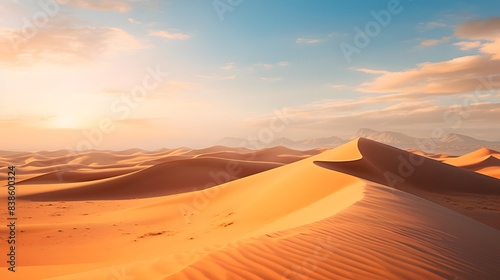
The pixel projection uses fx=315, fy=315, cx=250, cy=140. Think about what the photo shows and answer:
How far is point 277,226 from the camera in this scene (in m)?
6.52

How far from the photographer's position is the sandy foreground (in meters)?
3.99

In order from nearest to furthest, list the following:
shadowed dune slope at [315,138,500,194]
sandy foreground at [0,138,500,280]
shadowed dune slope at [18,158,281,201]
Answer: sandy foreground at [0,138,500,280], shadowed dune slope at [315,138,500,194], shadowed dune slope at [18,158,281,201]

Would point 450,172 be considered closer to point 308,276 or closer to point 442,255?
point 442,255

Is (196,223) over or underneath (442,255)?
underneath

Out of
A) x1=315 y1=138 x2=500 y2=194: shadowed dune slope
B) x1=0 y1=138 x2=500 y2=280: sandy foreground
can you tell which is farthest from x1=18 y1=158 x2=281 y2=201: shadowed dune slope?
x1=315 y1=138 x2=500 y2=194: shadowed dune slope

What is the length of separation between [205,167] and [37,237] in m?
16.2

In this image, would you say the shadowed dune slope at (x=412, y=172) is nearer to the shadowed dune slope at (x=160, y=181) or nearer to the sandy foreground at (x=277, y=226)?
the sandy foreground at (x=277, y=226)

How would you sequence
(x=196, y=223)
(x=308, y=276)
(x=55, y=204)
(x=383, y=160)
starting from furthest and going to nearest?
(x=383, y=160) < (x=55, y=204) < (x=196, y=223) < (x=308, y=276)

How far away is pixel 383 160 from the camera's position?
19094 millimetres

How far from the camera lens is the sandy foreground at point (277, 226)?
3988 millimetres

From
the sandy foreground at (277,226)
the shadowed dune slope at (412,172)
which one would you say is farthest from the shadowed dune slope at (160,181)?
the shadowed dune slope at (412,172)

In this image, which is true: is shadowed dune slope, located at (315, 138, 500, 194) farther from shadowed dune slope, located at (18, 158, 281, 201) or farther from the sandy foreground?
shadowed dune slope, located at (18, 158, 281, 201)

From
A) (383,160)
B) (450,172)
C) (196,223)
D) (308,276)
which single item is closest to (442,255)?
(308,276)

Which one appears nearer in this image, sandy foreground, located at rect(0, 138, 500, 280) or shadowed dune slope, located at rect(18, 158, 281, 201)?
sandy foreground, located at rect(0, 138, 500, 280)
